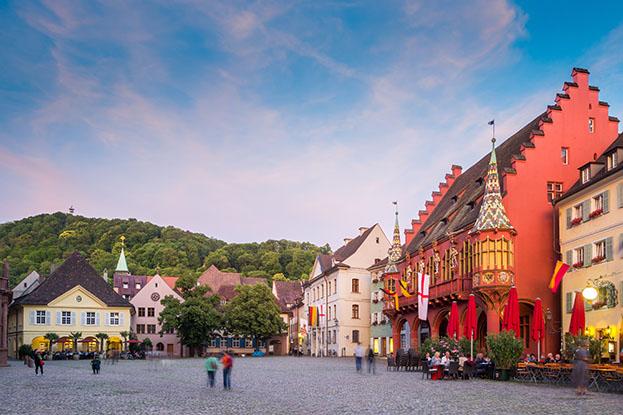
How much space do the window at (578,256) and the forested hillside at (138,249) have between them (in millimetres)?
89358

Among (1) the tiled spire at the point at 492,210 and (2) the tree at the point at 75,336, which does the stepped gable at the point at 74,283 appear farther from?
(1) the tiled spire at the point at 492,210

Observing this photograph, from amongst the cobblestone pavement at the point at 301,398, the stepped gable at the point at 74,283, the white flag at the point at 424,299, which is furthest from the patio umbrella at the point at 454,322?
the stepped gable at the point at 74,283

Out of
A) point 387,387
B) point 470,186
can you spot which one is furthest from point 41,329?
point 387,387

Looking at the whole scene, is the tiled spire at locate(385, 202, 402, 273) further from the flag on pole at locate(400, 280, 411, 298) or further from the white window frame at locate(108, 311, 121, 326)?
the white window frame at locate(108, 311, 121, 326)

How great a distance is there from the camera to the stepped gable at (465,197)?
46719mm

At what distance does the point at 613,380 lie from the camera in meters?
25.9

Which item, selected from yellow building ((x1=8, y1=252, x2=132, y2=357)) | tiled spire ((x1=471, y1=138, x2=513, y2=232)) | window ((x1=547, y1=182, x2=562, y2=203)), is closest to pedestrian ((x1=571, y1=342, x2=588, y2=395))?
tiled spire ((x1=471, y1=138, x2=513, y2=232))

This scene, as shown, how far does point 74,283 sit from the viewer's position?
274ft

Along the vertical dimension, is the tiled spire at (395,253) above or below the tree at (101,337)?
above

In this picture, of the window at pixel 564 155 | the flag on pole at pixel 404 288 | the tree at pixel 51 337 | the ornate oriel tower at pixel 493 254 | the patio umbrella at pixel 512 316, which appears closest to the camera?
the patio umbrella at pixel 512 316

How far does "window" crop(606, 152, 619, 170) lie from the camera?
36875 mm

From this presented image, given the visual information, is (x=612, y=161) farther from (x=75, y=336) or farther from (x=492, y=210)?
(x=75, y=336)

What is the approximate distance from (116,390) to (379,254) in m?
57.9

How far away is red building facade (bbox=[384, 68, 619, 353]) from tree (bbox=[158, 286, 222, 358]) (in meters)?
35.9
